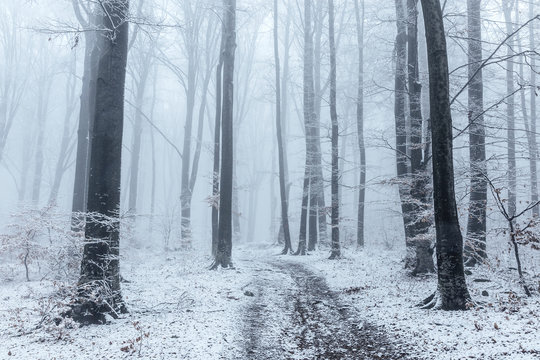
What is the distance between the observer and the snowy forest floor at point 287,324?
15.9 ft

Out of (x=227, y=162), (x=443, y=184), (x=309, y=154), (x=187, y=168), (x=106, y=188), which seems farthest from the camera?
(x=187, y=168)

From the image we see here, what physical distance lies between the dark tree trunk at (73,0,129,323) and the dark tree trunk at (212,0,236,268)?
561 cm

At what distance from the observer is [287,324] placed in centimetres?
641

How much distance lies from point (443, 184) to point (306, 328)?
3.45m

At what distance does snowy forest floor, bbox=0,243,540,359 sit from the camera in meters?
4.86

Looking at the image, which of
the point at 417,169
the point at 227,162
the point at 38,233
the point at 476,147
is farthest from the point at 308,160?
the point at 38,233

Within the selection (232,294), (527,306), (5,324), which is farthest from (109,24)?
(527,306)

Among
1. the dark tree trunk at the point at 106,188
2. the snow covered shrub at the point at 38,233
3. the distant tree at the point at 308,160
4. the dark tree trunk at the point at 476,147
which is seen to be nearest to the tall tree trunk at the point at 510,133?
the dark tree trunk at the point at 476,147

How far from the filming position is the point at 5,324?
6.29m

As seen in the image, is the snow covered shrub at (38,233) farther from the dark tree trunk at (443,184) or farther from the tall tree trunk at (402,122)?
the tall tree trunk at (402,122)

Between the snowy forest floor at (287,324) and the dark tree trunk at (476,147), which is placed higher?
the dark tree trunk at (476,147)

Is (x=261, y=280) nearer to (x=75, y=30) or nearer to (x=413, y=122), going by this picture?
(x=413, y=122)

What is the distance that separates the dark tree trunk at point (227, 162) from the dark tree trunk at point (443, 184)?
7.33 m

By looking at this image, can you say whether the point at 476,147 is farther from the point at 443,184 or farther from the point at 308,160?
the point at 308,160
